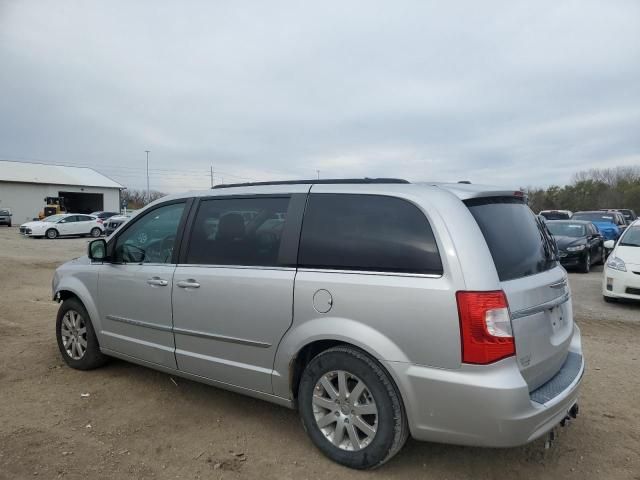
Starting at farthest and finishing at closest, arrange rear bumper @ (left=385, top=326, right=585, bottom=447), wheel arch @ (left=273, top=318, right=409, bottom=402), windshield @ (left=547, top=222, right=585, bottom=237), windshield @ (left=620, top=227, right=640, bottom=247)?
1. windshield @ (left=547, top=222, right=585, bottom=237)
2. windshield @ (left=620, top=227, right=640, bottom=247)
3. wheel arch @ (left=273, top=318, right=409, bottom=402)
4. rear bumper @ (left=385, top=326, right=585, bottom=447)

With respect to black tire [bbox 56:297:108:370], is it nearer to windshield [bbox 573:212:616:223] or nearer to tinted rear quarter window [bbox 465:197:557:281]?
tinted rear quarter window [bbox 465:197:557:281]

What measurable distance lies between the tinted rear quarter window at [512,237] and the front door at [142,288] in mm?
2421

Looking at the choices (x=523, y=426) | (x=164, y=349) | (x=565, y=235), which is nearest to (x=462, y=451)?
(x=523, y=426)

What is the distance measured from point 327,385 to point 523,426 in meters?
1.16

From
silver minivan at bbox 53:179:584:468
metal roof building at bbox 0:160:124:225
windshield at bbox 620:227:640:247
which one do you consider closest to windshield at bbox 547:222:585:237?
windshield at bbox 620:227:640:247

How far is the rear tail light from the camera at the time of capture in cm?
254

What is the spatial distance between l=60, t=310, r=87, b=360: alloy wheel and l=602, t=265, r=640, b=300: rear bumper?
8.21 m

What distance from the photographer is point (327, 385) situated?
303cm

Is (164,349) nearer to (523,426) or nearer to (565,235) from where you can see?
(523,426)

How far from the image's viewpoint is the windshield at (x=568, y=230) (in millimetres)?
13664

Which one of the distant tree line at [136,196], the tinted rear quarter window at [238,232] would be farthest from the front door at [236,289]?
the distant tree line at [136,196]

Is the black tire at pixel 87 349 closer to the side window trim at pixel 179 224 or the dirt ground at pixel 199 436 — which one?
the dirt ground at pixel 199 436

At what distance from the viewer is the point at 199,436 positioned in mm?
3459

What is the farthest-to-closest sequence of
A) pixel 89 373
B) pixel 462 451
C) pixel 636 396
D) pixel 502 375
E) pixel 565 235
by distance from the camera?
1. pixel 565 235
2. pixel 89 373
3. pixel 636 396
4. pixel 462 451
5. pixel 502 375
